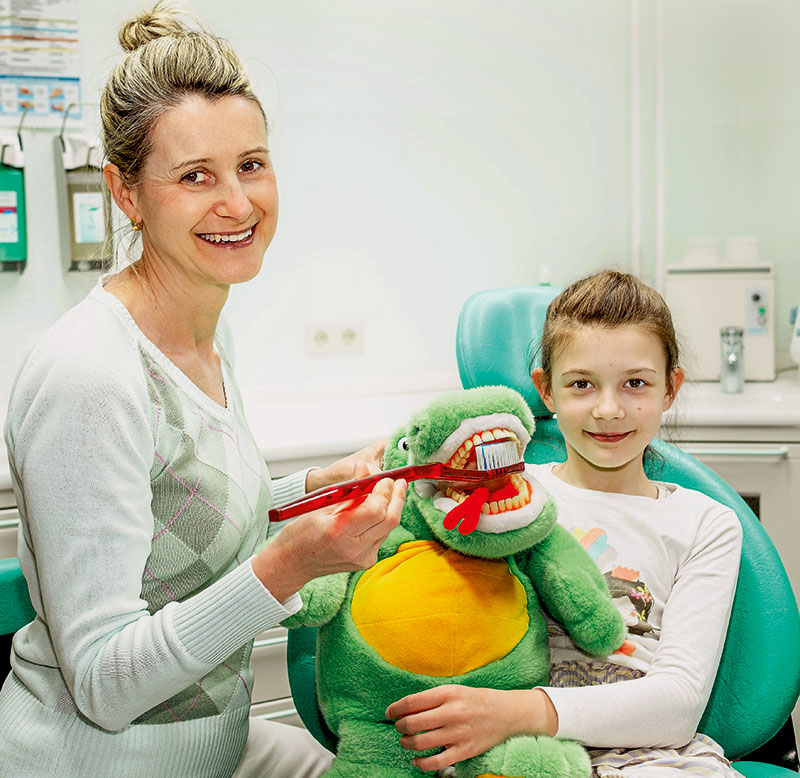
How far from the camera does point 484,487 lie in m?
1.06

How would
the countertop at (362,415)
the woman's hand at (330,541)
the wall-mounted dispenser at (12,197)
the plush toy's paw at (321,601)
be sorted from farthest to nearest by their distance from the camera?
the wall-mounted dispenser at (12,197), the countertop at (362,415), the plush toy's paw at (321,601), the woman's hand at (330,541)

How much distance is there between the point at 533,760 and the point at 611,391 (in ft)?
1.67

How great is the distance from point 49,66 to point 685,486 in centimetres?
170

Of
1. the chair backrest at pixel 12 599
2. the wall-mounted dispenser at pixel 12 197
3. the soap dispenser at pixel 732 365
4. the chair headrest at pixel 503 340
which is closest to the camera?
the chair backrest at pixel 12 599

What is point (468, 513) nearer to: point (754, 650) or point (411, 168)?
point (754, 650)

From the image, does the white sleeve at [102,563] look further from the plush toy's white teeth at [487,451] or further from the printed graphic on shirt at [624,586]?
the printed graphic on shirt at [624,586]

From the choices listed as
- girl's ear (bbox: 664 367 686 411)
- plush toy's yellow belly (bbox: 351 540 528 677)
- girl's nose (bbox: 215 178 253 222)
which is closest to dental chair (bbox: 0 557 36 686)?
plush toy's yellow belly (bbox: 351 540 528 677)

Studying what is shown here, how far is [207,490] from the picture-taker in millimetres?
1070

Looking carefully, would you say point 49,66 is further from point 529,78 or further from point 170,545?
point 170,545

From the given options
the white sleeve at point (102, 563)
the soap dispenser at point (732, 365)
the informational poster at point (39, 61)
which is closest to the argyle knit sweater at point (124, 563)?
the white sleeve at point (102, 563)

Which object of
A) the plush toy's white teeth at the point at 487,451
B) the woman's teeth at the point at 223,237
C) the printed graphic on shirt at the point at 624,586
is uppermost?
the woman's teeth at the point at 223,237

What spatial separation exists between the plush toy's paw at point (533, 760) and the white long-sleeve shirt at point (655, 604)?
5cm

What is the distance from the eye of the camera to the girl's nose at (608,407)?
1.27 metres

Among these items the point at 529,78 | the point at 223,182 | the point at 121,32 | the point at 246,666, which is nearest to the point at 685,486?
the point at 246,666
